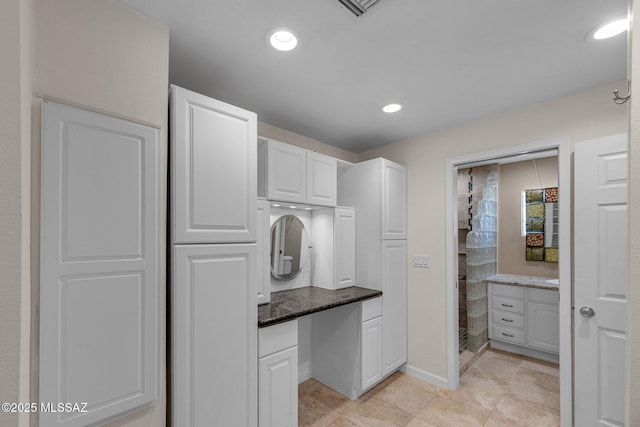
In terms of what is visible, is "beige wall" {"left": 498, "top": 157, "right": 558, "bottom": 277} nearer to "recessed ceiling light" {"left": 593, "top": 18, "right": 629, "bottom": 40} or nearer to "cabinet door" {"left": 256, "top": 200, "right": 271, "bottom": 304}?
"recessed ceiling light" {"left": 593, "top": 18, "right": 629, "bottom": 40}

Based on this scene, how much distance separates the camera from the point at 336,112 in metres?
2.28

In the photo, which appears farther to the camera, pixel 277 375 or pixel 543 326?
pixel 543 326

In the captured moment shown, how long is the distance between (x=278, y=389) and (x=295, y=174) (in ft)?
4.82

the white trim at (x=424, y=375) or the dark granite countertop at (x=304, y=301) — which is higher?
the dark granite countertop at (x=304, y=301)

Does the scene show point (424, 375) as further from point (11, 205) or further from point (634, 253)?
point (11, 205)

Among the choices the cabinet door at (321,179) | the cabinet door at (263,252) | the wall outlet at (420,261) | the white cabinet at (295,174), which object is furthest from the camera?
the wall outlet at (420,261)

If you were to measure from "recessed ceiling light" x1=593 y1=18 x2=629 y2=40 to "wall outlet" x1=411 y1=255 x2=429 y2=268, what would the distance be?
187 cm

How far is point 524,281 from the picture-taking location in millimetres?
3297

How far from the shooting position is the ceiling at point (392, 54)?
4.05 feet

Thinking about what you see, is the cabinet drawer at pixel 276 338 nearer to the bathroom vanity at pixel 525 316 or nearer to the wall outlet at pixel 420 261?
the wall outlet at pixel 420 261

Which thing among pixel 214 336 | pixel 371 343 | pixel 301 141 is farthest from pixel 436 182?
pixel 214 336

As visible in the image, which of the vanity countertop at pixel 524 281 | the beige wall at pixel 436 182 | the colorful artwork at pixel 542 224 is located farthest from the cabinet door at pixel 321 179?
the colorful artwork at pixel 542 224

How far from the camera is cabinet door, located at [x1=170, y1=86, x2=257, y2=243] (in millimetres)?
1355

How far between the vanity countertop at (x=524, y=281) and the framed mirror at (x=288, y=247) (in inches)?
97.2
